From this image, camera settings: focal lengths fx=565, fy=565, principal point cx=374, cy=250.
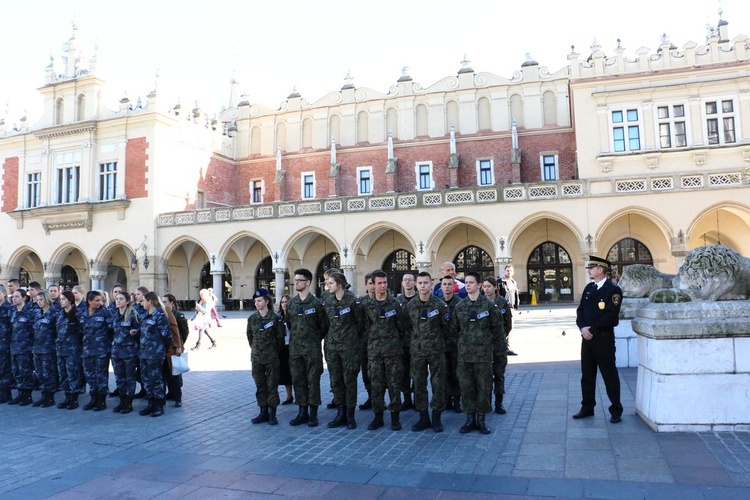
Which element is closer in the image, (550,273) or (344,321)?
(344,321)

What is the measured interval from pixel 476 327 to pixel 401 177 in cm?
2608

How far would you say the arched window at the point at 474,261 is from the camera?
28359 millimetres

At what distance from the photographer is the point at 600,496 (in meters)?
3.91

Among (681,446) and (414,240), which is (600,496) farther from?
(414,240)

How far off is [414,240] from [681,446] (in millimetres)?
20551

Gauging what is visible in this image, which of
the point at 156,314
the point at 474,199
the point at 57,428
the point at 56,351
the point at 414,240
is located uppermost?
the point at 474,199

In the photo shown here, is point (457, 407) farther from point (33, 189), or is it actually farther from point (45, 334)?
point (33, 189)

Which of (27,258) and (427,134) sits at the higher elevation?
(427,134)

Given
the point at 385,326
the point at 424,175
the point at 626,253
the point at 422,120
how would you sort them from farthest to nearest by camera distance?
the point at 422,120 < the point at 424,175 < the point at 626,253 < the point at 385,326

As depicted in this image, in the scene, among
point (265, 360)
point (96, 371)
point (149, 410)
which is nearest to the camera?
point (265, 360)

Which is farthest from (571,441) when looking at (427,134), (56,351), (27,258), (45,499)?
(27,258)

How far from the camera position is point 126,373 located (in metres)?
7.48

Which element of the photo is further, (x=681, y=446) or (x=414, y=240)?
(x=414, y=240)

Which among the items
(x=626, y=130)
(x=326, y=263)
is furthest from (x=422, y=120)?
(x=626, y=130)
